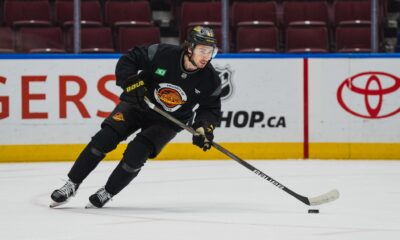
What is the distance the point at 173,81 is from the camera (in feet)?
17.4

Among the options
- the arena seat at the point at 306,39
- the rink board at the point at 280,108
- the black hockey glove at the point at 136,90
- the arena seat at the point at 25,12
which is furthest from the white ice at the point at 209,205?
the arena seat at the point at 25,12

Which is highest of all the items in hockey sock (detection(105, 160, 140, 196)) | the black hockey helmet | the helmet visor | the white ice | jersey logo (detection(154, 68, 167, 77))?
the black hockey helmet

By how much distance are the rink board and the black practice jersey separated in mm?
3034

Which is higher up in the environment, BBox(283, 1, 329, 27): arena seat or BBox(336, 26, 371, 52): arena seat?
BBox(283, 1, 329, 27): arena seat

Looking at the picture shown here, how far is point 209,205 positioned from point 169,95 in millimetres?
718

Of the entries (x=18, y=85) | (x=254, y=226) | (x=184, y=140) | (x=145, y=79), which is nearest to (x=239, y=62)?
(x=184, y=140)

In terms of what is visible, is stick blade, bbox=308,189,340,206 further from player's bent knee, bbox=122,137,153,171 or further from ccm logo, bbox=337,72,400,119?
ccm logo, bbox=337,72,400,119

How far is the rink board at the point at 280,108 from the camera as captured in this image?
27.3 ft

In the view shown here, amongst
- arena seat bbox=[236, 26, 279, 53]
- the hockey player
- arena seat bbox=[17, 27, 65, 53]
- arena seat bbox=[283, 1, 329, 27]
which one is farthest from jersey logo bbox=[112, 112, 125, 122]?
arena seat bbox=[283, 1, 329, 27]

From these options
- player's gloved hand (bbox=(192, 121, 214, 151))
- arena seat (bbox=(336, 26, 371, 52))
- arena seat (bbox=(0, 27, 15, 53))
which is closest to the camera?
player's gloved hand (bbox=(192, 121, 214, 151))

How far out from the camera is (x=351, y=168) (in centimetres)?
775

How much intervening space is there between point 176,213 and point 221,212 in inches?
9.9

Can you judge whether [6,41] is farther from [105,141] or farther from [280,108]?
[105,141]

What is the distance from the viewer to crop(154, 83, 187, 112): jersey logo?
5.30 meters
